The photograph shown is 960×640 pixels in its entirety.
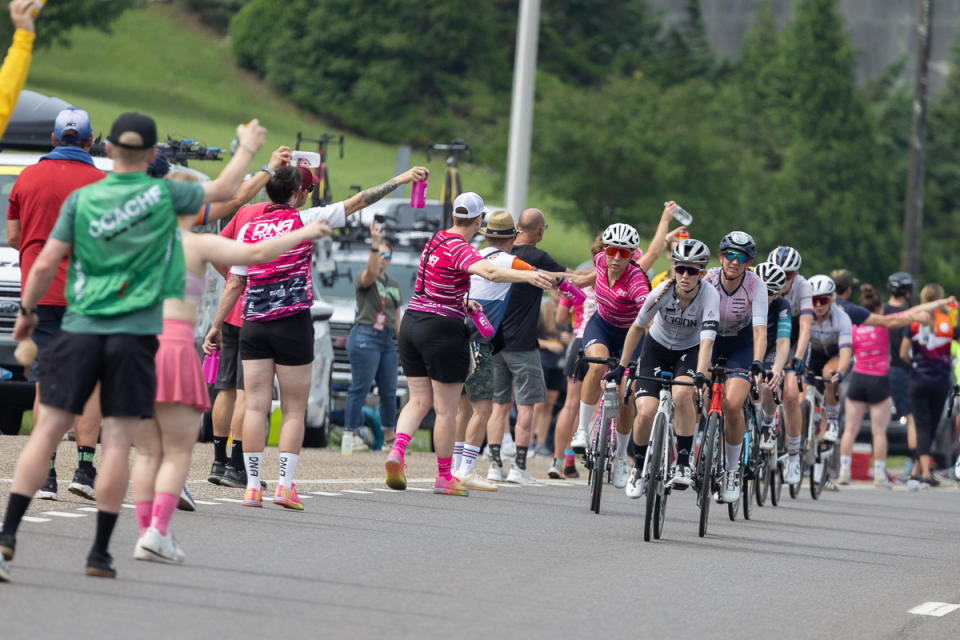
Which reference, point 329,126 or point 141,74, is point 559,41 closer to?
point 329,126

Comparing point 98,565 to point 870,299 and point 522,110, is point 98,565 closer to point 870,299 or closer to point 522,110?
point 870,299

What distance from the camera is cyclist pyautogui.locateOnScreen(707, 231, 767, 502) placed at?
1286cm

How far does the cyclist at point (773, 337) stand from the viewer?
43.8ft

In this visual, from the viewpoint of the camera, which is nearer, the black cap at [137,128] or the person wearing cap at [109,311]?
the person wearing cap at [109,311]

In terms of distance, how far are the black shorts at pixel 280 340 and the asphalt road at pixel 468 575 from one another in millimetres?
1012

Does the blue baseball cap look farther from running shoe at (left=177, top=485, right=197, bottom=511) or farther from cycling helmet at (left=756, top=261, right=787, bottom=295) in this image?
cycling helmet at (left=756, top=261, right=787, bottom=295)

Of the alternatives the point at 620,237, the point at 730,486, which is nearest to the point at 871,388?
the point at 620,237

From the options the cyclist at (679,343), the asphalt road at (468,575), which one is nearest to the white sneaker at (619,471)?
the asphalt road at (468,575)

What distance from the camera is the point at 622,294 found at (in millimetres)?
14094

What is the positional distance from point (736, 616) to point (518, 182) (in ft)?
55.9

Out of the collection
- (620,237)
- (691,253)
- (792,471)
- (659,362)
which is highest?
(620,237)

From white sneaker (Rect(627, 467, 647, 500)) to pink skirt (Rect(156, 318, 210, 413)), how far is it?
4.35 meters

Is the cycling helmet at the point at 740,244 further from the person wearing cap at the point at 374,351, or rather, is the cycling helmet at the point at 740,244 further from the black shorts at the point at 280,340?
the person wearing cap at the point at 374,351

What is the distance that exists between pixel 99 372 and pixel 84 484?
3395 mm
